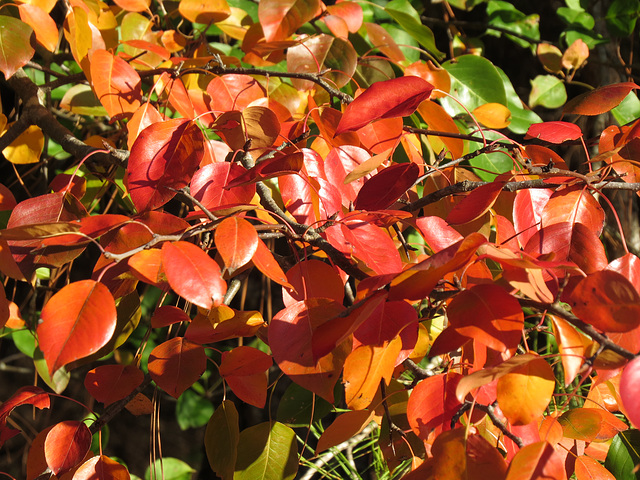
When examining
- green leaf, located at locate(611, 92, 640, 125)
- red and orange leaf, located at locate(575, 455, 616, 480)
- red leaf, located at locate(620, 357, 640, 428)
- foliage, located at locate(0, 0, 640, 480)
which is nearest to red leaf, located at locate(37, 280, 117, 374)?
foliage, located at locate(0, 0, 640, 480)

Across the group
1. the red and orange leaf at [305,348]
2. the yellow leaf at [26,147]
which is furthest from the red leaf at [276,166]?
the yellow leaf at [26,147]

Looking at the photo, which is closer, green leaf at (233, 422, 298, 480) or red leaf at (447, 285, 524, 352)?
red leaf at (447, 285, 524, 352)

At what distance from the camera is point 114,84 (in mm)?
626

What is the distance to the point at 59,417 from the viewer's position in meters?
1.34

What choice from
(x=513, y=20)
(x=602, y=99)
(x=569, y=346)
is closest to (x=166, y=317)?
(x=569, y=346)

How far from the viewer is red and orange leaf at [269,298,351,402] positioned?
0.39 meters

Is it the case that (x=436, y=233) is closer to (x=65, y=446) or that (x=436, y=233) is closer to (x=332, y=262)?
(x=332, y=262)

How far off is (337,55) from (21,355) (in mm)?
1208

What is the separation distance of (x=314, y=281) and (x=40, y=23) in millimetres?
536

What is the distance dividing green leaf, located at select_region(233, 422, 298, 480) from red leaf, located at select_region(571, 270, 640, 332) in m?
0.38

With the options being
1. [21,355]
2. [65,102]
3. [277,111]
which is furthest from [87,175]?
[21,355]

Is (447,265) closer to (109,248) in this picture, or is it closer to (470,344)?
(470,344)

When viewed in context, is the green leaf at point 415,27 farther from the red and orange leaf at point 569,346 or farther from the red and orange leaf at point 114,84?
the red and orange leaf at point 569,346

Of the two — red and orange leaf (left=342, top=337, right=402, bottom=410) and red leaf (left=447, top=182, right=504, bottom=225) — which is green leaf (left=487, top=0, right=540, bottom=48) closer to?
red leaf (left=447, top=182, right=504, bottom=225)
